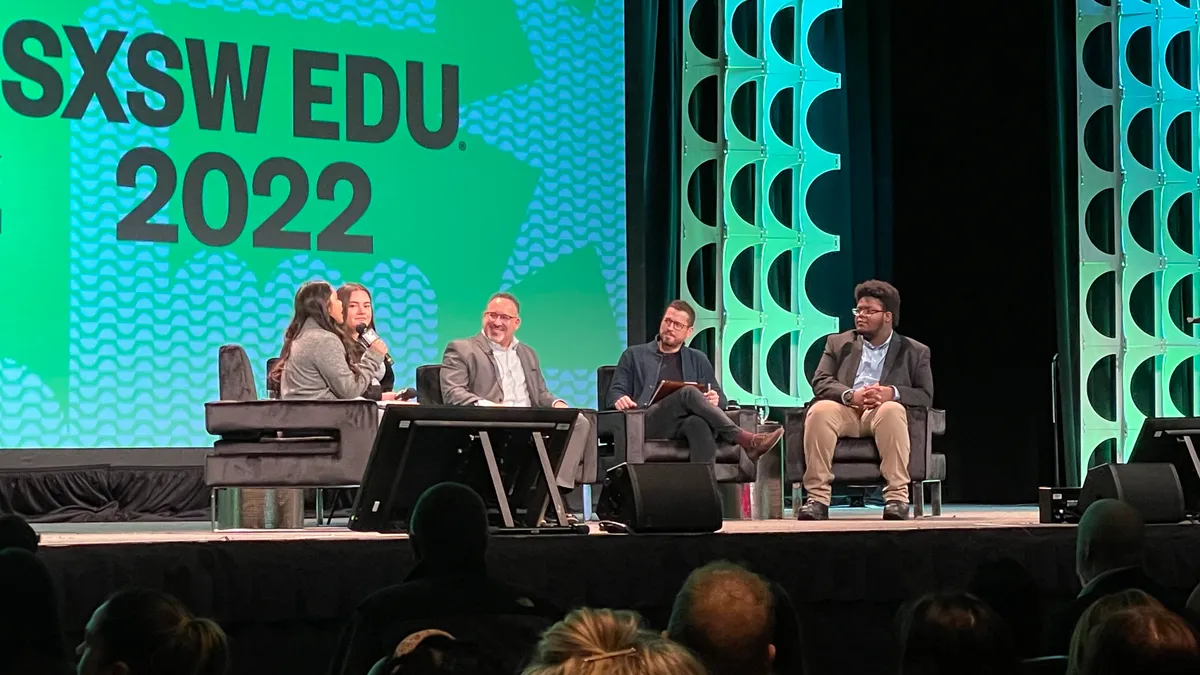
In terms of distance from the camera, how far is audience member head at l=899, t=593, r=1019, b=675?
6.26 ft

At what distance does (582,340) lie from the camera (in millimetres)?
7535

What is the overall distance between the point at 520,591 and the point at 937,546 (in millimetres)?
1871

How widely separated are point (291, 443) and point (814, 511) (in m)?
2.10

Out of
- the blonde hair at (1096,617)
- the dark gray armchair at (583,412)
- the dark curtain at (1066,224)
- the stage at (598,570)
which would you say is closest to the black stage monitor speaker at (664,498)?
the stage at (598,570)

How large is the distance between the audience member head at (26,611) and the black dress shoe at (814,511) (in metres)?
3.79

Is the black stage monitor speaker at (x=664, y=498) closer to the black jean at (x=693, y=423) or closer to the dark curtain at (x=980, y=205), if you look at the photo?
the black jean at (x=693, y=423)

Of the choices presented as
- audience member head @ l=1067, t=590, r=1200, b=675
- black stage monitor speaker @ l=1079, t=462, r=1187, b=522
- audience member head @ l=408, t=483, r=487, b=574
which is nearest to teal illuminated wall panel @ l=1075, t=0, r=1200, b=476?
black stage monitor speaker @ l=1079, t=462, r=1187, b=522

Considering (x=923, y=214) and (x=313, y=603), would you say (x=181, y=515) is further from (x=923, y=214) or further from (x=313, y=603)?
(x=923, y=214)

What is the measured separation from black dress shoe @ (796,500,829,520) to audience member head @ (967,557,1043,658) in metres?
2.99

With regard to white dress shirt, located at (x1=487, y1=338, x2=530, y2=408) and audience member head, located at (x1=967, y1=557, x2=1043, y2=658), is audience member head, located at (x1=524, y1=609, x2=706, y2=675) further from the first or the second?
white dress shirt, located at (x1=487, y1=338, x2=530, y2=408)

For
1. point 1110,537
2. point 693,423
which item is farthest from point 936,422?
point 1110,537

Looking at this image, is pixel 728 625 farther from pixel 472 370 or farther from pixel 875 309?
pixel 875 309

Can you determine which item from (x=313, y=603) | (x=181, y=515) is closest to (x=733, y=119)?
(x=181, y=515)

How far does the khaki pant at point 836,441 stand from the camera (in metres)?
5.90
